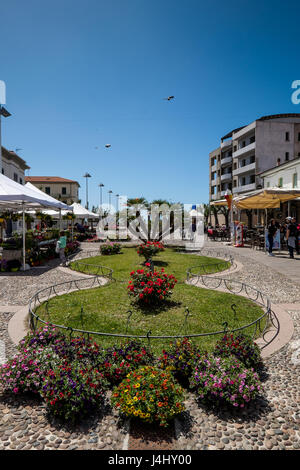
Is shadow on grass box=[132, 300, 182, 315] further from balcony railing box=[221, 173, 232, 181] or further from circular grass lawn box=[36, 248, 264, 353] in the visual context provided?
balcony railing box=[221, 173, 232, 181]

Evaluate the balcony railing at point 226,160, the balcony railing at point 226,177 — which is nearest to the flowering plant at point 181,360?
the balcony railing at point 226,177

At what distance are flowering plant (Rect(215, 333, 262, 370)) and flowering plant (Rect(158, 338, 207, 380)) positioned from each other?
32cm

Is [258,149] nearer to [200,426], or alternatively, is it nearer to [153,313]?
[153,313]

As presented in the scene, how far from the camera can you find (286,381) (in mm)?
4184

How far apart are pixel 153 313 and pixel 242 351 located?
9.12 ft

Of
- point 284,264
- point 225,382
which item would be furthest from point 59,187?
point 225,382

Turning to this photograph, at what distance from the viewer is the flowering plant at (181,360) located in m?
4.14

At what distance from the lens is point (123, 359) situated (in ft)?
14.1

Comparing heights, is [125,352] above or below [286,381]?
above

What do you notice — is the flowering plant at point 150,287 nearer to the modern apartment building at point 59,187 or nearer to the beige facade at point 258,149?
the beige facade at point 258,149
